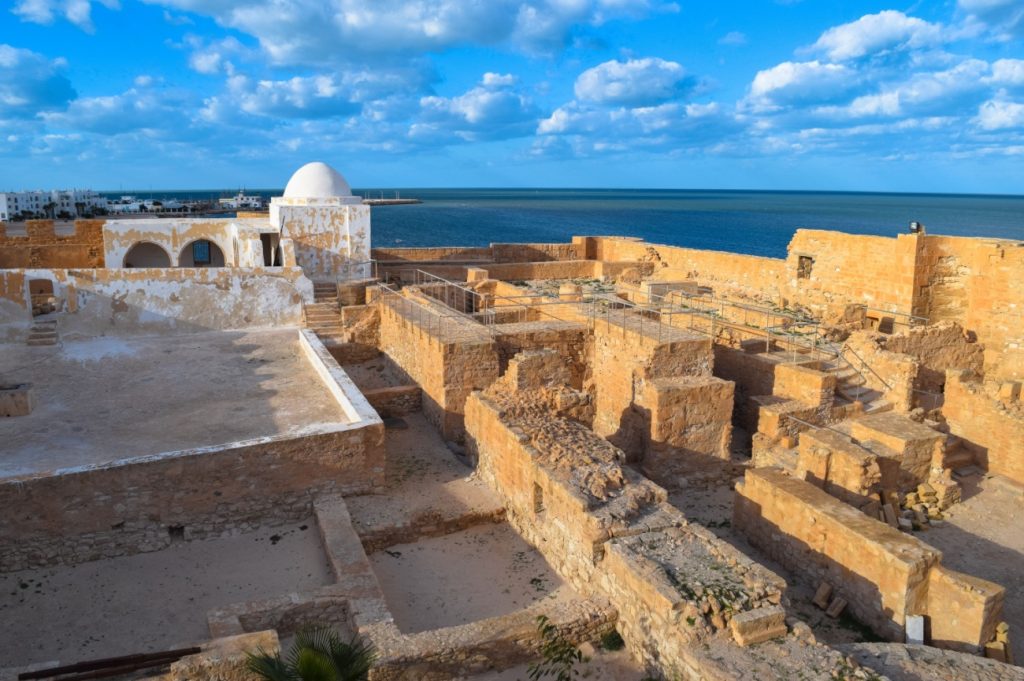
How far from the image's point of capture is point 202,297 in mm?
16109

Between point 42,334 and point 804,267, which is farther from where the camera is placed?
point 804,267

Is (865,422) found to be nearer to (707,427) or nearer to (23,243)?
(707,427)

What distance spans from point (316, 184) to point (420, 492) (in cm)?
1557

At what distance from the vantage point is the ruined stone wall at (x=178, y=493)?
8.11m

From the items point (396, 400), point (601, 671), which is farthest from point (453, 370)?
point (601, 671)

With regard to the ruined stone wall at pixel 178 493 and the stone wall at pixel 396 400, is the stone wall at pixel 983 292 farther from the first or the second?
the ruined stone wall at pixel 178 493

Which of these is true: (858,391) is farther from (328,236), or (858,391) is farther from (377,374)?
(328,236)

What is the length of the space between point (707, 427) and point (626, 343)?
1.81 metres

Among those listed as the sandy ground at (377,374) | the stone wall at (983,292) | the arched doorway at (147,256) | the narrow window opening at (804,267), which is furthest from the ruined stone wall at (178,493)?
the arched doorway at (147,256)

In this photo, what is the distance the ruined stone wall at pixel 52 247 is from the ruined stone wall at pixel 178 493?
17.0m

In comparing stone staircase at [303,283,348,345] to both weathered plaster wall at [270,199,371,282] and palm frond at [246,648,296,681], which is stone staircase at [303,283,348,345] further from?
palm frond at [246,648,296,681]

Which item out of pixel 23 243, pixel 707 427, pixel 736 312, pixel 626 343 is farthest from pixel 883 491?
pixel 23 243

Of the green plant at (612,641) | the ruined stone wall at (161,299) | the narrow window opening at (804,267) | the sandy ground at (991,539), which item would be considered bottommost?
the sandy ground at (991,539)

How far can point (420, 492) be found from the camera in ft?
31.9
